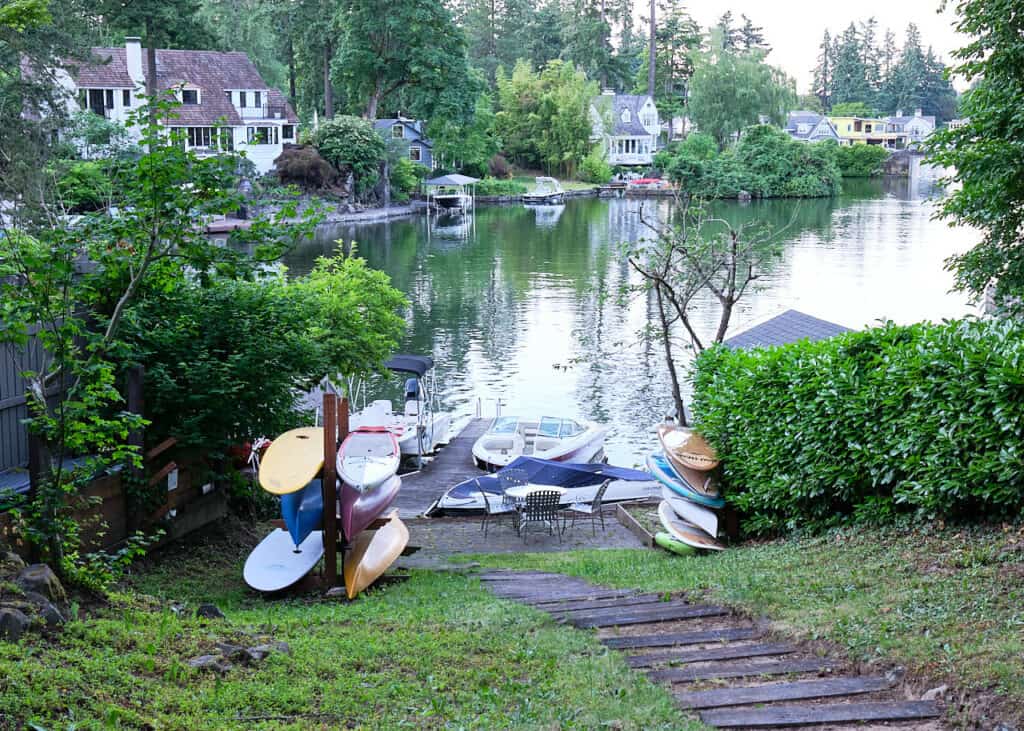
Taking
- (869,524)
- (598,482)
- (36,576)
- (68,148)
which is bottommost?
(598,482)

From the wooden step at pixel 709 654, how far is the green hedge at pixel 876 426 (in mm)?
2814

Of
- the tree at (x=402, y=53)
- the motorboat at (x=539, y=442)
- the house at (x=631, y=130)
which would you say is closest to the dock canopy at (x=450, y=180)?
the tree at (x=402, y=53)

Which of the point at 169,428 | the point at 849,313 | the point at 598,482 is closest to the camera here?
the point at 169,428

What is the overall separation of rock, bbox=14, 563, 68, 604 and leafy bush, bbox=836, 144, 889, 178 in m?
113

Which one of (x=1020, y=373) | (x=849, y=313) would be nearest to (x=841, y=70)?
(x=849, y=313)

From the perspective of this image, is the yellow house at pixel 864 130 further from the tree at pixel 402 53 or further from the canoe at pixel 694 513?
the canoe at pixel 694 513

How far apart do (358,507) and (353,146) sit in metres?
62.8

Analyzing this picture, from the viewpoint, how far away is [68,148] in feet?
163

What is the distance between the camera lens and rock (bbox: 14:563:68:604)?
7.53m

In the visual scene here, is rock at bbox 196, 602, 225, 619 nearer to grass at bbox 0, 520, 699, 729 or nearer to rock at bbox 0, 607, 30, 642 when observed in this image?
grass at bbox 0, 520, 699, 729

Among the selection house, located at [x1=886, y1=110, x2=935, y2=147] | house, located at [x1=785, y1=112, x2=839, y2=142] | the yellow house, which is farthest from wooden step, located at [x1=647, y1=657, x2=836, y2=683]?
house, located at [x1=886, y1=110, x2=935, y2=147]

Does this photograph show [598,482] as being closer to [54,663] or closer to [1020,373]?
[1020,373]

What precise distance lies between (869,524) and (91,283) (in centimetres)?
854

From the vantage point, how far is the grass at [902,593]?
7.06 meters
